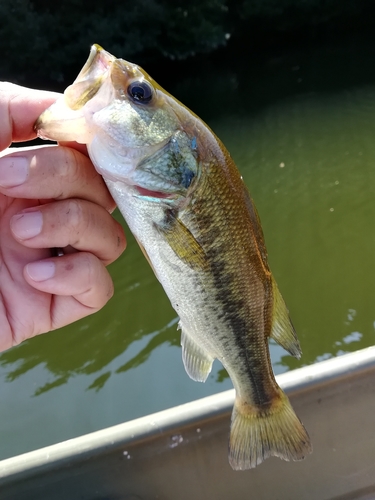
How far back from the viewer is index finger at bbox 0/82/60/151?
48.3 inches

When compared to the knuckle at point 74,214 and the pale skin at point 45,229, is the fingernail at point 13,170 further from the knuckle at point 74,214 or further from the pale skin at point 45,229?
the knuckle at point 74,214

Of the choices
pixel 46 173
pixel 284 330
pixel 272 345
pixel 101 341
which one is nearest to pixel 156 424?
pixel 284 330

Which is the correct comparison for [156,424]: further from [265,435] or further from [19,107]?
[19,107]

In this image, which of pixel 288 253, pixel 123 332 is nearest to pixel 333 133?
pixel 288 253

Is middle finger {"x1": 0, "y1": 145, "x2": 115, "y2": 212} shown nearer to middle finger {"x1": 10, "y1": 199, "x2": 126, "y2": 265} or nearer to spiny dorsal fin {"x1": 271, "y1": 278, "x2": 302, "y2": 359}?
middle finger {"x1": 10, "y1": 199, "x2": 126, "y2": 265}

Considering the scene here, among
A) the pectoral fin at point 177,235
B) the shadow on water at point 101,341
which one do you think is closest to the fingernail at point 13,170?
Result: the pectoral fin at point 177,235

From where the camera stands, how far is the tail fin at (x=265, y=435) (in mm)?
1509

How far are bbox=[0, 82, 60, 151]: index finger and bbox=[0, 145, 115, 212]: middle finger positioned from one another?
6 centimetres

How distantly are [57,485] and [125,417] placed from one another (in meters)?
1.51

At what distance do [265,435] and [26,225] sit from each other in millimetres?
1048

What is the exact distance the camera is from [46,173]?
1220 millimetres

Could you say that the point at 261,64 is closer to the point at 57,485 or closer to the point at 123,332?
the point at 123,332

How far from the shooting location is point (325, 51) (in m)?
17.9

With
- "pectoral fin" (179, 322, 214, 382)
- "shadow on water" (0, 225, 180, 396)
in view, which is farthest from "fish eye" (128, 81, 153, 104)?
"shadow on water" (0, 225, 180, 396)
